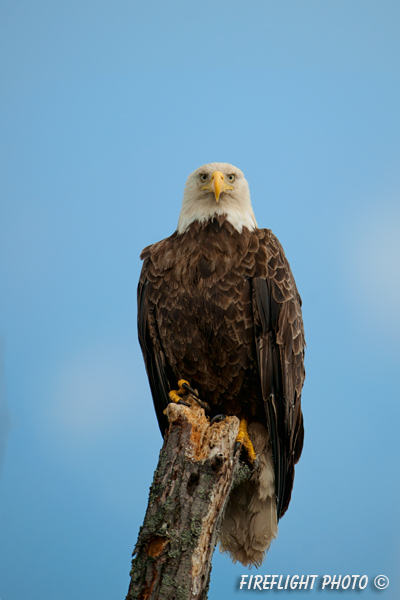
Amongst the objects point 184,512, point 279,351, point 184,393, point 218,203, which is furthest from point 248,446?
point 218,203

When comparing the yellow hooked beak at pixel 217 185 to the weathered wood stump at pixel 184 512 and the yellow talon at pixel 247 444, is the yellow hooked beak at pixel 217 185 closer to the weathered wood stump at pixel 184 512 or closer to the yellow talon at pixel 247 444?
the weathered wood stump at pixel 184 512

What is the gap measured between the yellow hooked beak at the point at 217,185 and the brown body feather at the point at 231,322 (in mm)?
193

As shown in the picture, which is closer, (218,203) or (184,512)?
(184,512)

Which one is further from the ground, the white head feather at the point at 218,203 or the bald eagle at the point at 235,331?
the white head feather at the point at 218,203

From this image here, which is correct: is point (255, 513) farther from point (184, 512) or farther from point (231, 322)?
point (231, 322)

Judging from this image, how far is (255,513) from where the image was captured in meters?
3.90

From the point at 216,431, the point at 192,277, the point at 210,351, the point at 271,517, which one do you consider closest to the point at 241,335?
the point at 210,351

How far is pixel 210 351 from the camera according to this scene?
356 cm

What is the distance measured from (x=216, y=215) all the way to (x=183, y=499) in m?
1.89

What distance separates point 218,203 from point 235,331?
92cm

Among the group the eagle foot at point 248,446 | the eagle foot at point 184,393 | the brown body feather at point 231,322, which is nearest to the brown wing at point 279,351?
the brown body feather at point 231,322

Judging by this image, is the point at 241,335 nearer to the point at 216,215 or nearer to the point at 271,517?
the point at 216,215

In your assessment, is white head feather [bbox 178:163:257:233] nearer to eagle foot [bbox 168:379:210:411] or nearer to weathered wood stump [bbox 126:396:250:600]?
eagle foot [bbox 168:379:210:411]

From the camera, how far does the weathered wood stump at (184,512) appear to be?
2627mm
